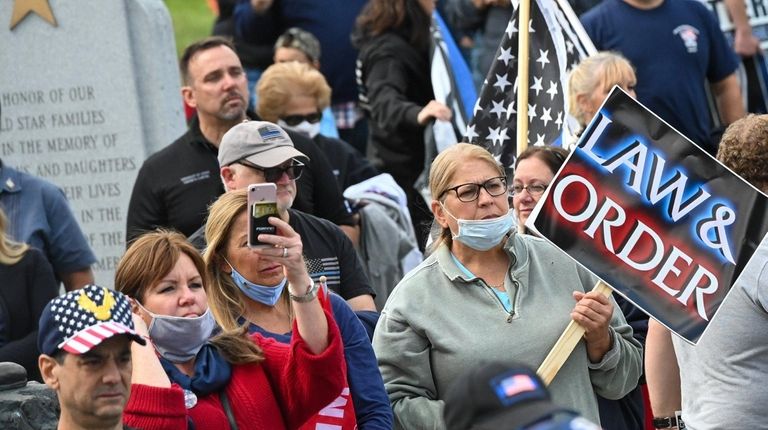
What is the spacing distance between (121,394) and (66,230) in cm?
397

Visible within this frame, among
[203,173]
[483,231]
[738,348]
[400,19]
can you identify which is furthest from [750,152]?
[400,19]

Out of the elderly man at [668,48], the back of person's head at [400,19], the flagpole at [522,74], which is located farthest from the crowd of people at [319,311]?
the back of person's head at [400,19]

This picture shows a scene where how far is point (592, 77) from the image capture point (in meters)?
8.52

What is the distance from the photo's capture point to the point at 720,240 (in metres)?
5.89

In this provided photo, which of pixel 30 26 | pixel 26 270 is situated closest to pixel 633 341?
pixel 26 270

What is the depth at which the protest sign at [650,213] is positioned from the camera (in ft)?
19.3

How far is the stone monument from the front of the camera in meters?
10.9

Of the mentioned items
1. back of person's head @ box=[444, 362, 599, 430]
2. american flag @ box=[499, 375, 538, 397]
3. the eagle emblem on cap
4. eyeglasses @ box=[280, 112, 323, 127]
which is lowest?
eyeglasses @ box=[280, 112, 323, 127]

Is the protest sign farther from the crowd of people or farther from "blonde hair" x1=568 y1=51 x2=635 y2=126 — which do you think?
"blonde hair" x1=568 y1=51 x2=635 y2=126

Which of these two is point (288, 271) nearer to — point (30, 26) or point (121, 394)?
point (121, 394)

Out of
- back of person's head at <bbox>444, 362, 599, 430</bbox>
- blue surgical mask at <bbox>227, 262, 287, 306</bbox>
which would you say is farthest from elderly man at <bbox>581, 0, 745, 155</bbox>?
back of person's head at <bbox>444, 362, 599, 430</bbox>

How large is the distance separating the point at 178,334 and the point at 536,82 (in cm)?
365

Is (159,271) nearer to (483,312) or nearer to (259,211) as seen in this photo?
(259,211)

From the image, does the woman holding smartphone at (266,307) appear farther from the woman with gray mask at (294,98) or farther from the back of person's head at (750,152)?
the woman with gray mask at (294,98)
